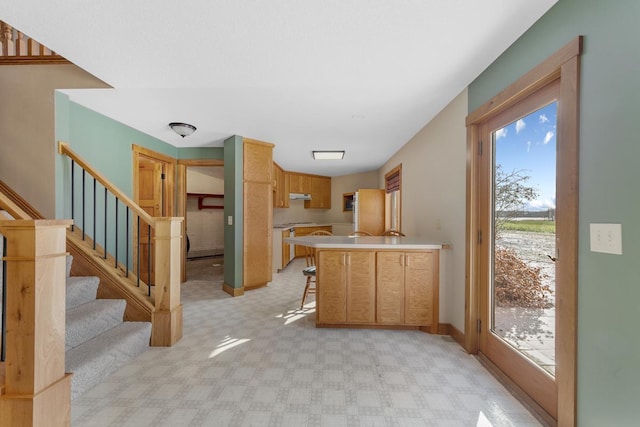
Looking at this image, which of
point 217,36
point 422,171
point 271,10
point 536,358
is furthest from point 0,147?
point 536,358

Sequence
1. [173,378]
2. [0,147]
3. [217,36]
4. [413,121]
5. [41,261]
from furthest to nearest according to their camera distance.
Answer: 1. [413,121]
2. [0,147]
3. [173,378]
4. [217,36]
5. [41,261]

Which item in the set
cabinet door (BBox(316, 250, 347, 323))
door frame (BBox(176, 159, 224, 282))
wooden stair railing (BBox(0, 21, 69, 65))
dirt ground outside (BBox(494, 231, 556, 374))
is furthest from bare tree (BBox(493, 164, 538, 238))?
wooden stair railing (BBox(0, 21, 69, 65))

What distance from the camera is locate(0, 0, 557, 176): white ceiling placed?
1424mm

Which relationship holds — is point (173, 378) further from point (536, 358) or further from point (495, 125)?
point (495, 125)

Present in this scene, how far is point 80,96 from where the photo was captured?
253 cm

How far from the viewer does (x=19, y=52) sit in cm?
241

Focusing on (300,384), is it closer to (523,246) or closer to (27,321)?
(27,321)

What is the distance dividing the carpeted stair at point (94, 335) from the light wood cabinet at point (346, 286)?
161cm

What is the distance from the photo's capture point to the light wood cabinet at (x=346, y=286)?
2.56m

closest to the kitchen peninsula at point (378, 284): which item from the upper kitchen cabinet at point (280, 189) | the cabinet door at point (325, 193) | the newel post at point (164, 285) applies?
the newel post at point (164, 285)

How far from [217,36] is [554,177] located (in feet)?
7.26

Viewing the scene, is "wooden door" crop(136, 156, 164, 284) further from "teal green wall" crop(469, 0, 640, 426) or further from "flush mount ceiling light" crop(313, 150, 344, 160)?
"teal green wall" crop(469, 0, 640, 426)

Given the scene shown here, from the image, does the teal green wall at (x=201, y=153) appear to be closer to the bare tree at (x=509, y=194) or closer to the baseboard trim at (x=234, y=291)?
the baseboard trim at (x=234, y=291)

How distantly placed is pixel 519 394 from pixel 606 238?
1.18 m
